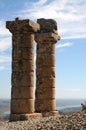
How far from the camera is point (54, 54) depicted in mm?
32875

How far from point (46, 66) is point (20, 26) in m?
4.09

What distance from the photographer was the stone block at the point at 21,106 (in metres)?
29.3

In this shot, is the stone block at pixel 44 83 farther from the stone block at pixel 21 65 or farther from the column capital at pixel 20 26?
the column capital at pixel 20 26

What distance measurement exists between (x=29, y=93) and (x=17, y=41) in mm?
3669

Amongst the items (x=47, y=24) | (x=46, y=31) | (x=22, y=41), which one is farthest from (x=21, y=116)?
(x=47, y=24)

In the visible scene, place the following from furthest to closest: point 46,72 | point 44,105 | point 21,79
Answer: point 46,72 → point 44,105 → point 21,79

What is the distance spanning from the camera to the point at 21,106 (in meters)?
29.5

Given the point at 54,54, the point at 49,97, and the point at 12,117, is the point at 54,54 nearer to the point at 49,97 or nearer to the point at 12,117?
the point at 49,97

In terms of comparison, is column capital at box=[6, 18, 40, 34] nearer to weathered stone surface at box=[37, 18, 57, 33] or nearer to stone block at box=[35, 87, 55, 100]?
weathered stone surface at box=[37, 18, 57, 33]

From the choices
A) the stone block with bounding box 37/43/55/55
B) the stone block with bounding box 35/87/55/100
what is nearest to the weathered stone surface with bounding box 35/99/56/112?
the stone block with bounding box 35/87/55/100

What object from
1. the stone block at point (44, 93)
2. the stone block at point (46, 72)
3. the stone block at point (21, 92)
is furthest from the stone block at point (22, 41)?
the stone block at point (44, 93)

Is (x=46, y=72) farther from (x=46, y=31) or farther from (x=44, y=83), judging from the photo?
(x=46, y=31)

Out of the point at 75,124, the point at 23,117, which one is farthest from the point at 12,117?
the point at 75,124

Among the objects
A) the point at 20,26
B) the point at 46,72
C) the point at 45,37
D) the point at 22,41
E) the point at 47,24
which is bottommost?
the point at 46,72
